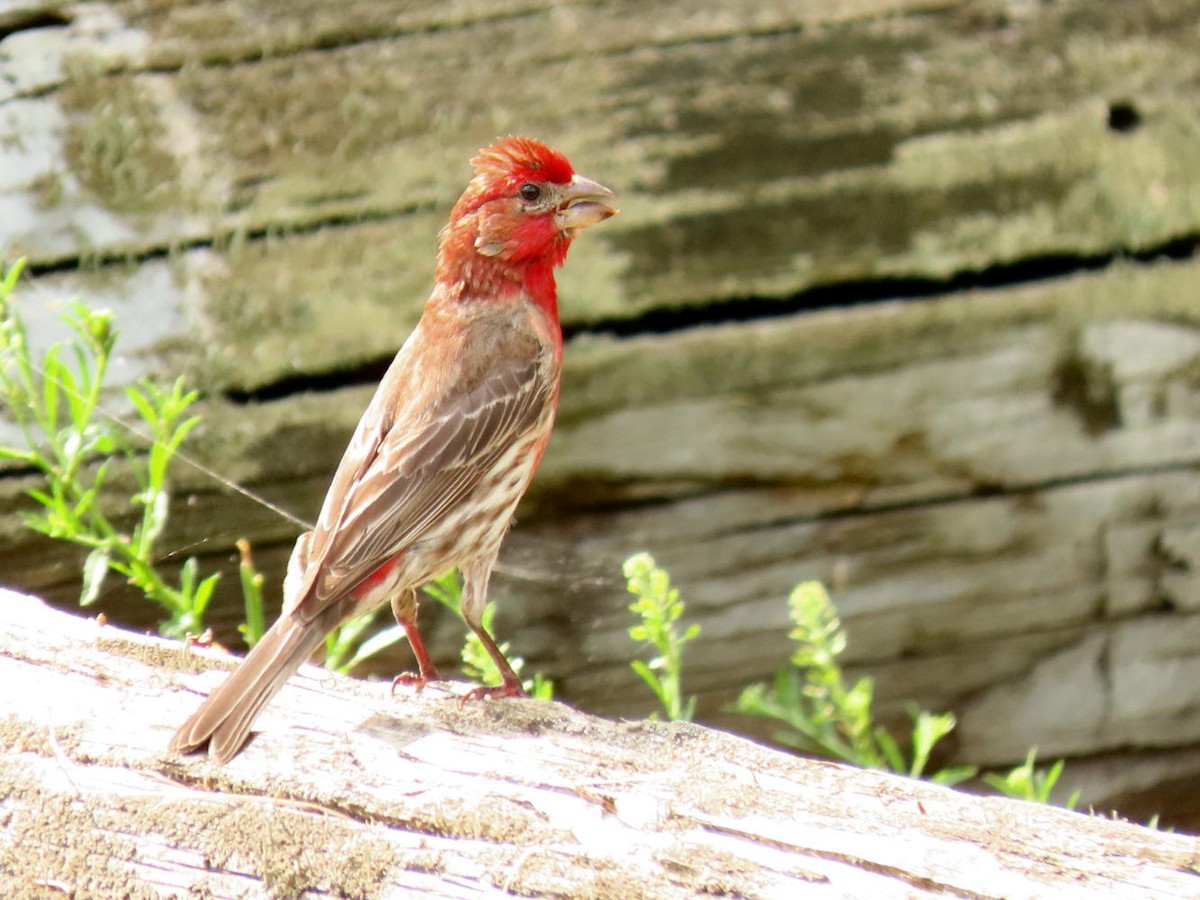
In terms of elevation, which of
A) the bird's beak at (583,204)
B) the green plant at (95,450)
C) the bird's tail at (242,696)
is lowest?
the bird's tail at (242,696)

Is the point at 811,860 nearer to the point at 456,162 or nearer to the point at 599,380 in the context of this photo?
the point at 599,380

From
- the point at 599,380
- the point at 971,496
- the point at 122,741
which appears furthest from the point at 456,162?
the point at 122,741

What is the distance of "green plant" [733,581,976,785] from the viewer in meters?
3.11

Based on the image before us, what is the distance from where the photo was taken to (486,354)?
149 inches

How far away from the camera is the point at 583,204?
366 cm

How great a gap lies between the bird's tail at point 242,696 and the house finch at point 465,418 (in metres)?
0.24

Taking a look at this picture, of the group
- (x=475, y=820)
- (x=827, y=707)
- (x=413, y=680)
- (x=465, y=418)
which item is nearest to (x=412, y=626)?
(x=413, y=680)

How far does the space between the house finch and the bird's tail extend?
238 millimetres

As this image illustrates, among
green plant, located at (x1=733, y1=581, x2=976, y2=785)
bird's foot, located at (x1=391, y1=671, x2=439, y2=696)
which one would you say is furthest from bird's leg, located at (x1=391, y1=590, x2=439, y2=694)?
green plant, located at (x1=733, y1=581, x2=976, y2=785)

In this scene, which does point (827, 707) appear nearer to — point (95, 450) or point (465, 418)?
point (465, 418)

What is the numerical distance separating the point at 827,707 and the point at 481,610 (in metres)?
0.85

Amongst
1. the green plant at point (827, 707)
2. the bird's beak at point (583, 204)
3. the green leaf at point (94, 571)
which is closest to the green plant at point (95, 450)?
the green leaf at point (94, 571)

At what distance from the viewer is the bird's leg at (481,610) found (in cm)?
321

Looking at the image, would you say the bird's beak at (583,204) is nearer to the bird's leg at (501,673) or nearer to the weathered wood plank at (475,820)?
the bird's leg at (501,673)
